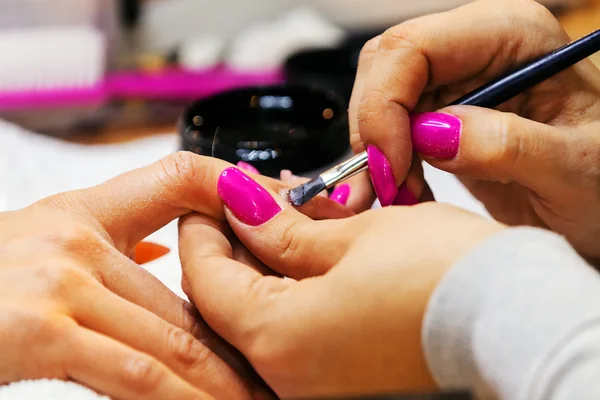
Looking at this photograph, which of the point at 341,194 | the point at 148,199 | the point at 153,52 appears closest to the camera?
the point at 148,199

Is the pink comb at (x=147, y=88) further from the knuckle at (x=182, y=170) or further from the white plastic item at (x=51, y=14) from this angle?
the knuckle at (x=182, y=170)

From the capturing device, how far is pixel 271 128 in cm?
86

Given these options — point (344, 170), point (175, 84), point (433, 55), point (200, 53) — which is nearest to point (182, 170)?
point (344, 170)

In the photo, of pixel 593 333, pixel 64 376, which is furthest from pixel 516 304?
pixel 64 376

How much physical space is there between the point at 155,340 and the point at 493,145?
0.98ft

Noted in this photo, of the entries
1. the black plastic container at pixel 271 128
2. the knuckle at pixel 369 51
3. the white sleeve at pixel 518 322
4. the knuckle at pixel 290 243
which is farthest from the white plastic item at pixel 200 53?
the white sleeve at pixel 518 322

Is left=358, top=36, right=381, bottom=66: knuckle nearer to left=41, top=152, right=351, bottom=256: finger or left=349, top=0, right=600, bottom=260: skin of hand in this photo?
left=349, top=0, right=600, bottom=260: skin of hand

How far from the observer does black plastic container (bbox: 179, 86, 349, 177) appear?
2.40ft

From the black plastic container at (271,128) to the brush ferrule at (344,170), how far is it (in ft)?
0.63

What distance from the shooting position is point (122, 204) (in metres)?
0.50

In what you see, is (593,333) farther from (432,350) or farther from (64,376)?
(64,376)

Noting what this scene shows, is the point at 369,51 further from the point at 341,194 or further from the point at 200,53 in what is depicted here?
the point at 200,53

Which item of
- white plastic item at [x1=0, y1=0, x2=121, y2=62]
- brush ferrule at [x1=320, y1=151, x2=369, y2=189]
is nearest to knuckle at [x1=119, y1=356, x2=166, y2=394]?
brush ferrule at [x1=320, y1=151, x2=369, y2=189]

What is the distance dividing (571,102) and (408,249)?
Answer: 1.10 ft
